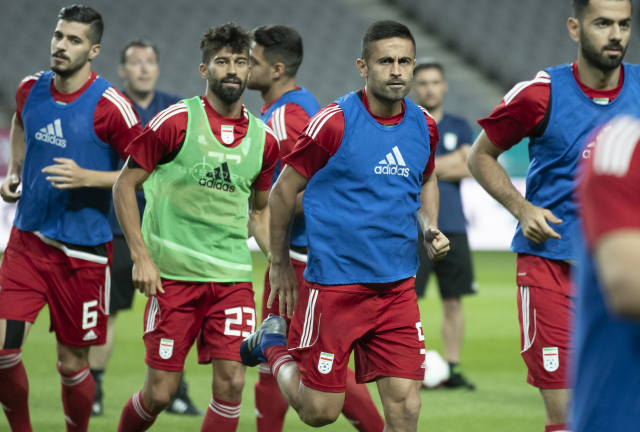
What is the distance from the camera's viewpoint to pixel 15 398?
14.3 feet

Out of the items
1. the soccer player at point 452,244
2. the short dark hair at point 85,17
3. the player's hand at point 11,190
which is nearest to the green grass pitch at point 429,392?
the soccer player at point 452,244

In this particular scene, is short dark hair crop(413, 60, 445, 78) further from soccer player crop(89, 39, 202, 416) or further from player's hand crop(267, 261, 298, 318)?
player's hand crop(267, 261, 298, 318)

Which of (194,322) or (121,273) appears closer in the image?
(194,322)

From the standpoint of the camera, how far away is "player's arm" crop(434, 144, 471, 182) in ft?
21.9

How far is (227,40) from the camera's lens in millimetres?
4098

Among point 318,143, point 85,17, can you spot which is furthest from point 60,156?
point 318,143

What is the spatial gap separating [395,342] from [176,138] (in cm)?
148

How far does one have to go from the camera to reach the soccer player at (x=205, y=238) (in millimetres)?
4039

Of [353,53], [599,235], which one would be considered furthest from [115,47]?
[599,235]

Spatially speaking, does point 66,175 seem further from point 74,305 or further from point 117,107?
point 74,305

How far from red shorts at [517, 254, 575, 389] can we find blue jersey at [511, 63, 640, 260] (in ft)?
0.27

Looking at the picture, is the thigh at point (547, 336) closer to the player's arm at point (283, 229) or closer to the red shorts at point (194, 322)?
the player's arm at point (283, 229)

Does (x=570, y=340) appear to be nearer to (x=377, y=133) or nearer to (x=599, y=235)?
(x=377, y=133)

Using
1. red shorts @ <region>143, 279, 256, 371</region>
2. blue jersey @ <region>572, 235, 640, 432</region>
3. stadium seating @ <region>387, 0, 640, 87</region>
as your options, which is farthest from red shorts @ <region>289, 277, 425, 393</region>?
stadium seating @ <region>387, 0, 640, 87</region>
